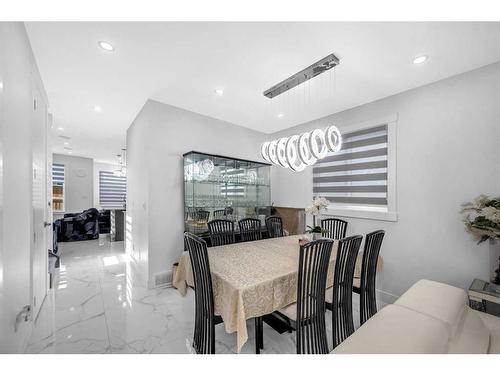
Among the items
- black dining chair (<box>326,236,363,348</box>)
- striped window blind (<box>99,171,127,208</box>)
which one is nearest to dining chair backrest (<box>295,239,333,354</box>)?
black dining chair (<box>326,236,363,348</box>)

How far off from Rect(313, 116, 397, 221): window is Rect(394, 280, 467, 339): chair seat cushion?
1501 mm

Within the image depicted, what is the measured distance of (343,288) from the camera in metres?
1.73

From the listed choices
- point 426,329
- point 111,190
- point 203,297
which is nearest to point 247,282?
point 203,297

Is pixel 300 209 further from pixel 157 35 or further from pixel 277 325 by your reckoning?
pixel 157 35

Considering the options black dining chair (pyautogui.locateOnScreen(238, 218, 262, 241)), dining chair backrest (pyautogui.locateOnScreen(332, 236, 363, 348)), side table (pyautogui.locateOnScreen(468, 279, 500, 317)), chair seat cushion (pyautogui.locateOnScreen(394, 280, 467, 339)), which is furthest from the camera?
black dining chair (pyautogui.locateOnScreen(238, 218, 262, 241))

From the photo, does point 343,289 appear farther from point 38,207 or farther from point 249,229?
point 38,207

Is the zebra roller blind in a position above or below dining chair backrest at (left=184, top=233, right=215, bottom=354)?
above

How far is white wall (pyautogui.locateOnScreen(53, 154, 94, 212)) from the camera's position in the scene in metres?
7.41

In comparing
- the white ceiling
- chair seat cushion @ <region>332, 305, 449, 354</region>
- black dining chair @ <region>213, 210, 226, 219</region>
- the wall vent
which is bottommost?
the wall vent

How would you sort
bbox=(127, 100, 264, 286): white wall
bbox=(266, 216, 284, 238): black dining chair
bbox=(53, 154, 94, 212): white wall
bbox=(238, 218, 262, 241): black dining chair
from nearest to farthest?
bbox=(238, 218, 262, 241): black dining chair → bbox=(127, 100, 264, 286): white wall → bbox=(266, 216, 284, 238): black dining chair → bbox=(53, 154, 94, 212): white wall

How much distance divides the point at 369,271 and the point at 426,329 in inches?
39.2

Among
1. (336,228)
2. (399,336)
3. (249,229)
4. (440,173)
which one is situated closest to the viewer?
(399,336)

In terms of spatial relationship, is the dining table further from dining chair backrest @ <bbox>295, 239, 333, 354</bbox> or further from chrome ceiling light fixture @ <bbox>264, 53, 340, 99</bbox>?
chrome ceiling light fixture @ <bbox>264, 53, 340, 99</bbox>

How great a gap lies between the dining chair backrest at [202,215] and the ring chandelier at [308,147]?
1.54 metres
